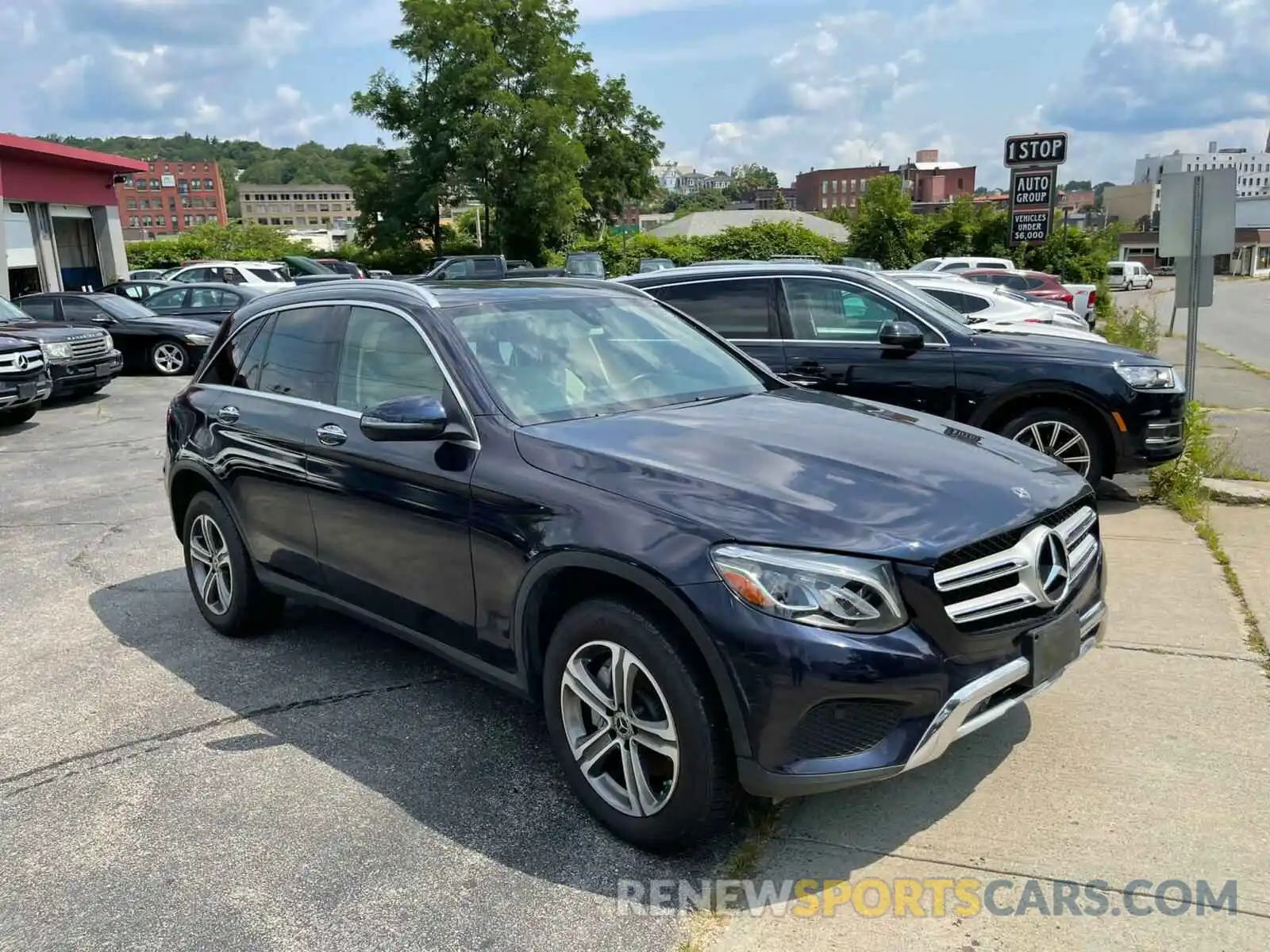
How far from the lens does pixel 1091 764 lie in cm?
360

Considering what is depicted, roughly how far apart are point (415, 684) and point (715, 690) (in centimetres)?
204

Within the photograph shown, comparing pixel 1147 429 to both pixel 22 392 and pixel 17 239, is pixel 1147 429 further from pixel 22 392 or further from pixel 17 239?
pixel 17 239

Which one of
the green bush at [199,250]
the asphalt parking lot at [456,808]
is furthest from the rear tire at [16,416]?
the green bush at [199,250]

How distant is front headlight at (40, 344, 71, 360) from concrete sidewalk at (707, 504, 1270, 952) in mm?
13839

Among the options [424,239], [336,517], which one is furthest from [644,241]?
[336,517]

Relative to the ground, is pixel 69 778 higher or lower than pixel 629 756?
lower

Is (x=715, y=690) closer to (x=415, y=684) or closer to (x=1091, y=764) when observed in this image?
(x=1091, y=764)

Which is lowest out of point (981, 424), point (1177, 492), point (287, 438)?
point (1177, 492)

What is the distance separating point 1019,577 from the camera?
9.92 ft

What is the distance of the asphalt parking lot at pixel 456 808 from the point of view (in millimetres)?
2873

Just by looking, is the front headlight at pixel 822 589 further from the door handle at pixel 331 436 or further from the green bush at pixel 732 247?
the green bush at pixel 732 247

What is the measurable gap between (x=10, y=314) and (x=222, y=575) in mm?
12126

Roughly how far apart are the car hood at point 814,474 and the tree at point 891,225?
34.8m

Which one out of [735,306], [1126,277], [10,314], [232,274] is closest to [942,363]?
[735,306]
